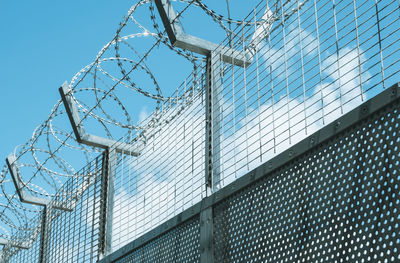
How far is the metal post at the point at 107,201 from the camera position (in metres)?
6.40

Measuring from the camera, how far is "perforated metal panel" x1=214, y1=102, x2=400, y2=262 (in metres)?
2.84

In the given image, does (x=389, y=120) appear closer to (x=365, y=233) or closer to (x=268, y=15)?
(x=365, y=233)

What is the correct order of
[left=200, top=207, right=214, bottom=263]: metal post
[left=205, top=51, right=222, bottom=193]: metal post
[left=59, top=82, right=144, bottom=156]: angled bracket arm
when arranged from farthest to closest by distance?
[left=59, top=82, right=144, bottom=156]: angled bracket arm → [left=205, top=51, right=222, bottom=193]: metal post → [left=200, top=207, right=214, bottom=263]: metal post

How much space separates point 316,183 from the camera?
3291 millimetres

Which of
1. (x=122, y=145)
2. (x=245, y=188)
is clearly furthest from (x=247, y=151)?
(x=122, y=145)

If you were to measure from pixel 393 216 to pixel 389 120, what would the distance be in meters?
0.47

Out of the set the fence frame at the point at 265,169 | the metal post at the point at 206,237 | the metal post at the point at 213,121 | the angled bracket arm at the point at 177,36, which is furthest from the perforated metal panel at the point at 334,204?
the angled bracket arm at the point at 177,36

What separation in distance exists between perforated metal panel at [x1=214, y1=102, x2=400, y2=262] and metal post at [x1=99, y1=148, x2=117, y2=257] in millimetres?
2766

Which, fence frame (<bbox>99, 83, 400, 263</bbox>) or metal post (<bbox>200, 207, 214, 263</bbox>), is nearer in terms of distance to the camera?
fence frame (<bbox>99, 83, 400, 263</bbox>)

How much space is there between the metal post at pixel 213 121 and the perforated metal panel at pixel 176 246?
A: 346 millimetres

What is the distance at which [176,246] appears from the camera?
4.75m

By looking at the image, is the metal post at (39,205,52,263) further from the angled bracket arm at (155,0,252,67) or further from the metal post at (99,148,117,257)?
the angled bracket arm at (155,0,252,67)

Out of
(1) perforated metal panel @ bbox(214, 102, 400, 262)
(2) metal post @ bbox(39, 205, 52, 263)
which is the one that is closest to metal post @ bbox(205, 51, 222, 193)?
(1) perforated metal panel @ bbox(214, 102, 400, 262)

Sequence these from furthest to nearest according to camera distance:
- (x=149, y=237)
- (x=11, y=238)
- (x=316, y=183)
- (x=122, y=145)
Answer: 1. (x=11, y=238)
2. (x=122, y=145)
3. (x=149, y=237)
4. (x=316, y=183)
